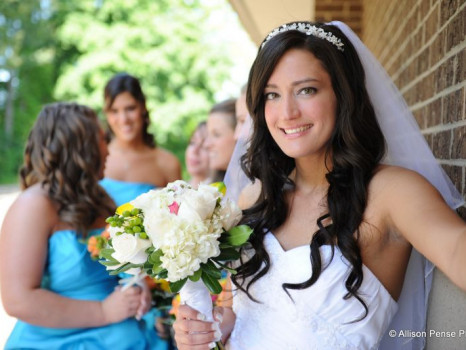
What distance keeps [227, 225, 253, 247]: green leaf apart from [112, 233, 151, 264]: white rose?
31cm

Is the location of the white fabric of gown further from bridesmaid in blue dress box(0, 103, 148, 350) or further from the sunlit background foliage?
the sunlit background foliage

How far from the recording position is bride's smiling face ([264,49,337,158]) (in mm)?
2287

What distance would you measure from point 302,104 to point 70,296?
1885 mm

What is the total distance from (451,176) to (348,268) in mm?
A: 560

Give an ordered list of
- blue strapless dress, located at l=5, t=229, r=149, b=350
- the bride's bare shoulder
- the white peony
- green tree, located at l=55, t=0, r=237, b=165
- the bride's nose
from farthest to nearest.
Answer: green tree, located at l=55, t=0, r=237, b=165 < blue strapless dress, located at l=5, t=229, r=149, b=350 < the bride's bare shoulder < the bride's nose < the white peony

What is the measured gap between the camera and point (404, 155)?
2.42 m

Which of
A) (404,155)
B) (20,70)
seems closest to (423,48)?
(404,155)

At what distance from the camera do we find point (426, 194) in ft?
6.31

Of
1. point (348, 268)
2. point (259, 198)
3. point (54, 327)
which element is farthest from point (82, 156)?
point (348, 268)

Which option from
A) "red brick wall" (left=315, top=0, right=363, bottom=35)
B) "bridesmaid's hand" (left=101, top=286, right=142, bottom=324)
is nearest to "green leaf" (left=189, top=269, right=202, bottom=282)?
"bridesmaid's hand" (left=101, top=286, right=142, bottom=324)

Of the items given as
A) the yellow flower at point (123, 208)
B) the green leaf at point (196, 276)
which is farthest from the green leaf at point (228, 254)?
the yellow flower at point (123, 208)

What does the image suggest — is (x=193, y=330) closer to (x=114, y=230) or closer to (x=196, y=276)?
(x=196, y=276)

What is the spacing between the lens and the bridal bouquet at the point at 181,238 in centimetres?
202

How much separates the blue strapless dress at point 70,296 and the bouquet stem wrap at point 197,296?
1252 mm
